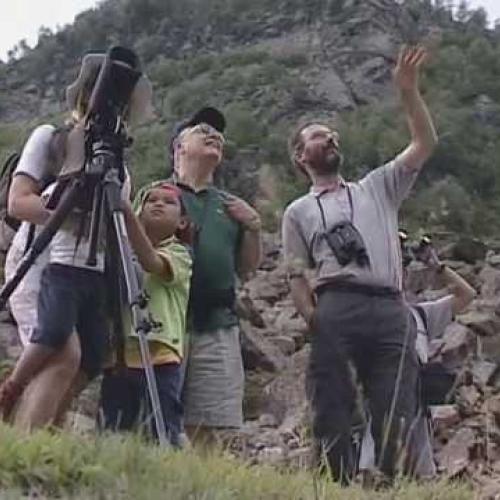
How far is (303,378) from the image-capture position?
9797 millimetres

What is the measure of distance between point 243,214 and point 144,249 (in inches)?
18.3

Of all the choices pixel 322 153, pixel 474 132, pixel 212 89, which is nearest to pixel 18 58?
pixel 212 89

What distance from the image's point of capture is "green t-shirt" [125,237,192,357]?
429 centimetres

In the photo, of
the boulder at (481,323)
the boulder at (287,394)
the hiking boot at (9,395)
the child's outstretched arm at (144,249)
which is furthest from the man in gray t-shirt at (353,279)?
the boulder at (481,323)

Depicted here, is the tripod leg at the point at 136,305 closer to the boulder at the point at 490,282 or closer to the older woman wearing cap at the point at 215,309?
the older woman wearing cap at the point at 215,309

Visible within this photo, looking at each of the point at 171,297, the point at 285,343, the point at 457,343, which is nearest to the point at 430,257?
the point at 171,297

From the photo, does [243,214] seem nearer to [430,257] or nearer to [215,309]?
[215,309]

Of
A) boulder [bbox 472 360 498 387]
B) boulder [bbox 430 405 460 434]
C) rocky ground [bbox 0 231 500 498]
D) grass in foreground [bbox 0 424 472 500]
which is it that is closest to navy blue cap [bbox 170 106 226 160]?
rocky ground [bbox 0 231 500 498]

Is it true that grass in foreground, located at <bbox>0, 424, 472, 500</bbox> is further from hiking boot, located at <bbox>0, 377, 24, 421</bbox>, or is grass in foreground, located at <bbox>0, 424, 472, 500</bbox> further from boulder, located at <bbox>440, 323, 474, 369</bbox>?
boulder, located at <bbox>440, 323, 474, 369</bbox>

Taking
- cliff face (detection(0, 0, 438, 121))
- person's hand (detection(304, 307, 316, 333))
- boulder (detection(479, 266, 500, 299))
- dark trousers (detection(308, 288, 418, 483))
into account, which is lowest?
boulder (detection(479, 266, 500, 299))

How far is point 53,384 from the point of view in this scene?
4.09m

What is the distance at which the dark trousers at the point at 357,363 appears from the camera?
14.8 ft

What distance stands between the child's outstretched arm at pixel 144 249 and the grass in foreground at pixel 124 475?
3.18ft

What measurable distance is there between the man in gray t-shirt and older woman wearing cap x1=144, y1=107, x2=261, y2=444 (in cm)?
24
